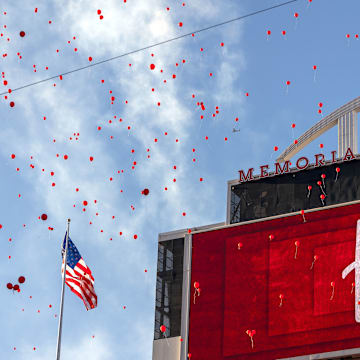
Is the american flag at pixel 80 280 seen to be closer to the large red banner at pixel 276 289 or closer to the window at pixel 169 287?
the large red banner at pixel 276 289

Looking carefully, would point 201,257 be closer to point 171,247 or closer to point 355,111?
point 171,247

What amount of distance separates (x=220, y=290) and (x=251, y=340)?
3.84 meters

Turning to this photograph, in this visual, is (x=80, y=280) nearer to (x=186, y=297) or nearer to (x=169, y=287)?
(x=186, y=297)

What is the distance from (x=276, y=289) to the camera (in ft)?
188

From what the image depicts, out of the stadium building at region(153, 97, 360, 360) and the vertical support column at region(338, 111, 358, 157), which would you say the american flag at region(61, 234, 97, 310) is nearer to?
the stadium building at region(153, 97, 360, 360)

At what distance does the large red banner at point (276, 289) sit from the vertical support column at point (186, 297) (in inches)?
12.8

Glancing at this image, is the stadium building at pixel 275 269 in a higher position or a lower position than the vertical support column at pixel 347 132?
lower

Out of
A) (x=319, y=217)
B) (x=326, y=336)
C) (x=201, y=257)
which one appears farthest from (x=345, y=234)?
(x=201, y=257)

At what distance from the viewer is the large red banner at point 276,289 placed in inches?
2157

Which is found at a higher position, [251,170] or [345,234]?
[251,170]

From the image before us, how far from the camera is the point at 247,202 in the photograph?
2418 inches

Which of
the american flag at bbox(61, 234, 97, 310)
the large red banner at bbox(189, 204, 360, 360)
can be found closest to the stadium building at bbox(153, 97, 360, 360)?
the large red banner at bbox(189, 204, 360, 360)

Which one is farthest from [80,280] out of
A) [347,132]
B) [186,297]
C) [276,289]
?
[347,132]

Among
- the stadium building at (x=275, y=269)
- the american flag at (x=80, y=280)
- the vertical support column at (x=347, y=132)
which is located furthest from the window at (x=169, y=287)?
the vertical support column at (x=347, y=132)
